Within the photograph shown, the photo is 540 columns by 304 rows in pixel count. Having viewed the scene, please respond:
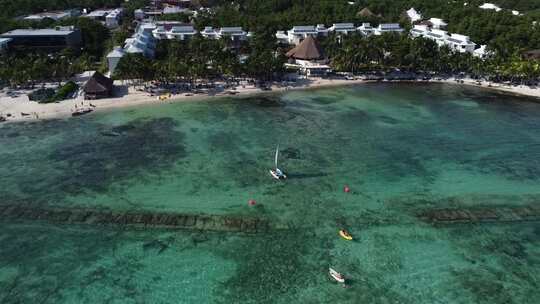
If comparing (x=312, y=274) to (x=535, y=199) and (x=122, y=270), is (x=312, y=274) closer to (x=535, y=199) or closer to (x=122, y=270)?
(x=122, y=270)

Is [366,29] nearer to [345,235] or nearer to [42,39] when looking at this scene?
[42,39]

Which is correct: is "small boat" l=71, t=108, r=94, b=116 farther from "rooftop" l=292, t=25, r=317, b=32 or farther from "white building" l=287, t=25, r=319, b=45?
"rooftop" l=292, t=25, r=317, b=32

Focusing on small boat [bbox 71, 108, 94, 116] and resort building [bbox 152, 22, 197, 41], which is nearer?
small boat [bbox 71, 108, 94, 116]

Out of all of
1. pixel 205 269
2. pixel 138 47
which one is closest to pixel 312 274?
pixel 205 269

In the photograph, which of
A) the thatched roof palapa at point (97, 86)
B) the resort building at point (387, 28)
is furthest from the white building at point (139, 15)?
the resort building at point (387, 28)

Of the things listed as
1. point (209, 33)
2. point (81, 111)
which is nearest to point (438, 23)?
point (209, 33)

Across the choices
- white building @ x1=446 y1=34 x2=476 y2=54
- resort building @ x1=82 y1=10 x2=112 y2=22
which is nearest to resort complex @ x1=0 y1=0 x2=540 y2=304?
white building @ x1=446 y1=34 x2=476 y2=54
